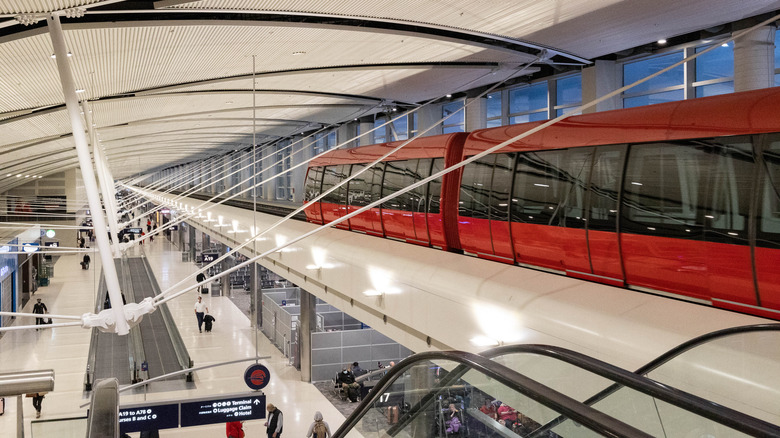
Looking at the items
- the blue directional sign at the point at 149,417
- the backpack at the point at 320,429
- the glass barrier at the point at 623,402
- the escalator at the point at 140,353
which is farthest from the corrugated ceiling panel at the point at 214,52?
the escalator at the point at 140,353

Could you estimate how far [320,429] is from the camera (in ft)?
42.3

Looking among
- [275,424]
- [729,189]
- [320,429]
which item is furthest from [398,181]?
[729,189]

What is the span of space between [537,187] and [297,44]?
592cm

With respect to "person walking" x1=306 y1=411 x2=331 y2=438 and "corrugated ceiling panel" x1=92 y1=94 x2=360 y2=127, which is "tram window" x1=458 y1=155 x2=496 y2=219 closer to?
"person walking" x1=306 y1=411 x2=331 y2=438

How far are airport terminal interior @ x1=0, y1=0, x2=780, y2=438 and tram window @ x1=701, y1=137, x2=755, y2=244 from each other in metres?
0.02

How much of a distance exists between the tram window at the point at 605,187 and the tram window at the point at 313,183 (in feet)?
45.8

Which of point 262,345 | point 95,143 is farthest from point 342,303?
point 262,345

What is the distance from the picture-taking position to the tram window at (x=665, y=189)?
22.6 ft

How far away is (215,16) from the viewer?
401 inches

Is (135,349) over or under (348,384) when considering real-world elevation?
under

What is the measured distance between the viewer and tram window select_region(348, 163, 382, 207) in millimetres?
16047

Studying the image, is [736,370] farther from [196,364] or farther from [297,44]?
A: [196,364]

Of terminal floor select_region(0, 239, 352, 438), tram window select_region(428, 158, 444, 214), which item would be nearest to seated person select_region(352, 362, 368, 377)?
terminal floor select_region(0, 239, 352, 438)

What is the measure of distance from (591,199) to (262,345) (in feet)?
61.6
